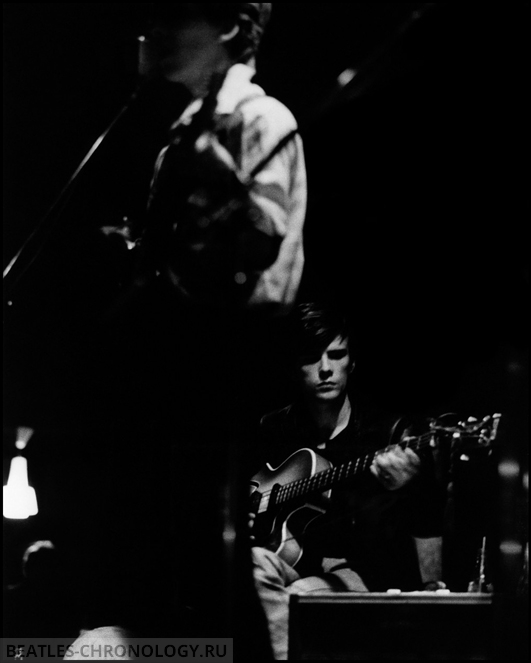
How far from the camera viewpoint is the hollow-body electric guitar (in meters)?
2.71

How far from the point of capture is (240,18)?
310cm

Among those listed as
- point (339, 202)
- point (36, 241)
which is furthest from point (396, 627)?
point (36, 241)

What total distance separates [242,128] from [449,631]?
72.6 inches

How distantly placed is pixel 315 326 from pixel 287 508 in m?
0.64

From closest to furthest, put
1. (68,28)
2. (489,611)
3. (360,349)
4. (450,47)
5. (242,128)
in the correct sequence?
(489,611), (450,47), (360,349), (242,128), (68,28)

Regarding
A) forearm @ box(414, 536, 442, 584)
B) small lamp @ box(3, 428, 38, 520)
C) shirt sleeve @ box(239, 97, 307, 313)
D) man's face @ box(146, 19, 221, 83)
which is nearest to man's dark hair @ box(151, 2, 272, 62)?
man's face @ box(146, 19, 221, 83)

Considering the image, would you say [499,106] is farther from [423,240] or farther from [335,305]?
[335,305]

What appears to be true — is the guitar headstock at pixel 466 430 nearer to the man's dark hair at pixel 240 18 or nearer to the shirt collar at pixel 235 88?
the shirt collar at pixel 235 88

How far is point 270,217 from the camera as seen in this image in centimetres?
288

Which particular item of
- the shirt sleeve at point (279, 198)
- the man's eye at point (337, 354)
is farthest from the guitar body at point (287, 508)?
the shirt sleeve at point (279, 198)

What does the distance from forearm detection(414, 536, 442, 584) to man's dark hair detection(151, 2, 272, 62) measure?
186cm

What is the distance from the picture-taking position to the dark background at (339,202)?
2.48 meters

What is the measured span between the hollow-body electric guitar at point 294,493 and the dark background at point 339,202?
214 mm

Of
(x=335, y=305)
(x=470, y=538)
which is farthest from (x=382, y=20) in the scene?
(x=470, y=538)
